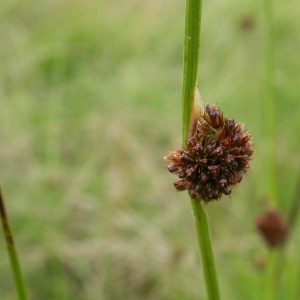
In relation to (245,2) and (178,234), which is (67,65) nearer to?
(245,2)

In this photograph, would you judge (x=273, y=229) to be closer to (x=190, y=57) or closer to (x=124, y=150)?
(x=190, y=57)

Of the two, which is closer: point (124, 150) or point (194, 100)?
point (194, 100)

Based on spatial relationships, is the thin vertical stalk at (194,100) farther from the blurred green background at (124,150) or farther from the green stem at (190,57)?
the blurred green background at (124,150)

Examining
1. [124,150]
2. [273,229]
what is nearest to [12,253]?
[273,229]

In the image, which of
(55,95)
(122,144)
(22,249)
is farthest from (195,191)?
(55,95)

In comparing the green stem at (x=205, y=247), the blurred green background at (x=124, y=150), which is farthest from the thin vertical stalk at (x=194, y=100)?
the blurred green background at (x=124, y=150)

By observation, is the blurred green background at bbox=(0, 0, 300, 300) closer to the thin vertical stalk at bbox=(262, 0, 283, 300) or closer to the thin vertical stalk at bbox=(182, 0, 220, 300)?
the thin vertical stalk at bbox=(182, 0, 220, 300)
